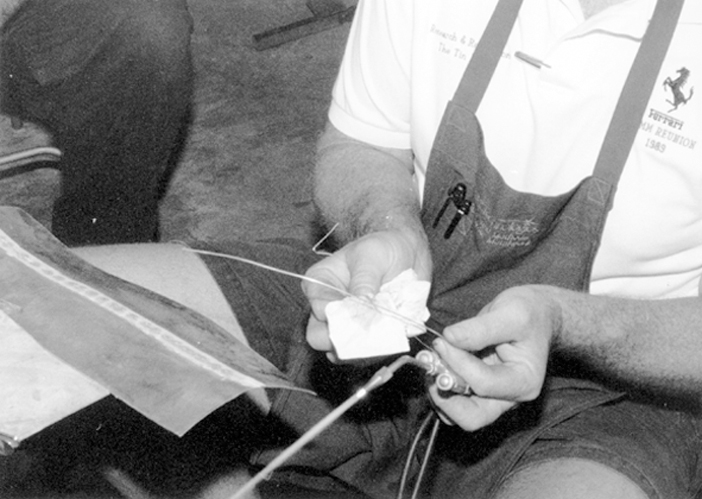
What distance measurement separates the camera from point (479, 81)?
117 cm

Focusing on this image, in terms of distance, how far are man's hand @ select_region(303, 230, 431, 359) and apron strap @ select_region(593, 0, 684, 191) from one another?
269 millimetres

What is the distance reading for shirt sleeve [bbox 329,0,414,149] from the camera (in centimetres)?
126

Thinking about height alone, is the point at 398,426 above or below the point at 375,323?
below

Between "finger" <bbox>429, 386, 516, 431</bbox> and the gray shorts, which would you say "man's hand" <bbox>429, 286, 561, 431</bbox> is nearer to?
"finger" <bbox>429, 386, 516, 431</bbox>

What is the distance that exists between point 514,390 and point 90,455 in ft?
2.85

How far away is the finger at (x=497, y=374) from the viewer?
0.87 m

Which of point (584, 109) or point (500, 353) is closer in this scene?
point (500, 353)

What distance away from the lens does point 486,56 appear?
45.9 inches

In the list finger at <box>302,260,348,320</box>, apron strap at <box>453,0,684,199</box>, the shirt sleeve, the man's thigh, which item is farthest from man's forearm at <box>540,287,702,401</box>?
the shirt sleeve

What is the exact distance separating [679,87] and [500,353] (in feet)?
1.41

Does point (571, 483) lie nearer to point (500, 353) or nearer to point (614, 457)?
point (614, 457)

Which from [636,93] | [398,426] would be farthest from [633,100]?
[398,426]

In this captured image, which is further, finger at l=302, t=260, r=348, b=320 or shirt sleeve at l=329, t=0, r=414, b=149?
shirt sleeve at l=329, t=0, r=414, b=149

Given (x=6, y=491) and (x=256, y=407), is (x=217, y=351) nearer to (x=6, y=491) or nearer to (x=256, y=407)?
(x=256, y=407)
